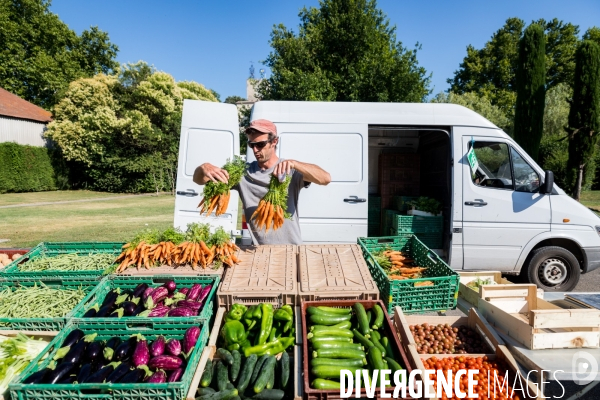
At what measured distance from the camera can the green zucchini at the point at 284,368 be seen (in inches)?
89.9

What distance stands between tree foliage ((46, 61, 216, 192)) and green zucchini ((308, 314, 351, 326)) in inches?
970

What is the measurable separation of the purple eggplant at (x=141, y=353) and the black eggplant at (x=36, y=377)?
50 centimetres

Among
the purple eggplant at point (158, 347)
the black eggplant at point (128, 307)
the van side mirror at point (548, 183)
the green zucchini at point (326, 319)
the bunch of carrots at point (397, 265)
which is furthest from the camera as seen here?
the van side mirror at point (548, 183)

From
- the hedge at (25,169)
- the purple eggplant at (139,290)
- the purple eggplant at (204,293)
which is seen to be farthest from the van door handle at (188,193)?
the hedge at (25,169)

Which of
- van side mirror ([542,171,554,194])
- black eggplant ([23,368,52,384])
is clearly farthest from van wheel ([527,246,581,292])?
black eggplant ([23,368,52,384])

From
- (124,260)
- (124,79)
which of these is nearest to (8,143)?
(124,79)

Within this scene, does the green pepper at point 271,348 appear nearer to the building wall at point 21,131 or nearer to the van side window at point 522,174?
the van side window at point 522,174

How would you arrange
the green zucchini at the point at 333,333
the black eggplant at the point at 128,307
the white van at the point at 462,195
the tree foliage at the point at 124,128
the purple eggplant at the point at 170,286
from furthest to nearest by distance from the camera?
the tree foliage at the point at 124,128, the white van at the point at 462,195, the purple eggplant at the point at 170,286, the black eggplant at the point at 128,307, the green zucchini at the point at 333,333

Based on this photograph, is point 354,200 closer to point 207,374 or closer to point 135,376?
point 207,374

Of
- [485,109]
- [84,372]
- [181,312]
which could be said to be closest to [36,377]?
[84,372]

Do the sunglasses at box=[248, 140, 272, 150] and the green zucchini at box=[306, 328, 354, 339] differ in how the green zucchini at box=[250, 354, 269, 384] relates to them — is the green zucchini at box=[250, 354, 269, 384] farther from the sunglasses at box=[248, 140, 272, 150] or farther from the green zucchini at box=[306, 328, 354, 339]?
the sunglasses at box=[248, 140, 272, 150]

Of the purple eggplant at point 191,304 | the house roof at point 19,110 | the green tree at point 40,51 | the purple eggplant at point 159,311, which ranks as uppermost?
the green tree at point 40,51

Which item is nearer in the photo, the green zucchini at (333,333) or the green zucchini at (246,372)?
the green zucchini at (246,372)

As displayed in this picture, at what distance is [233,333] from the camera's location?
102 inches
